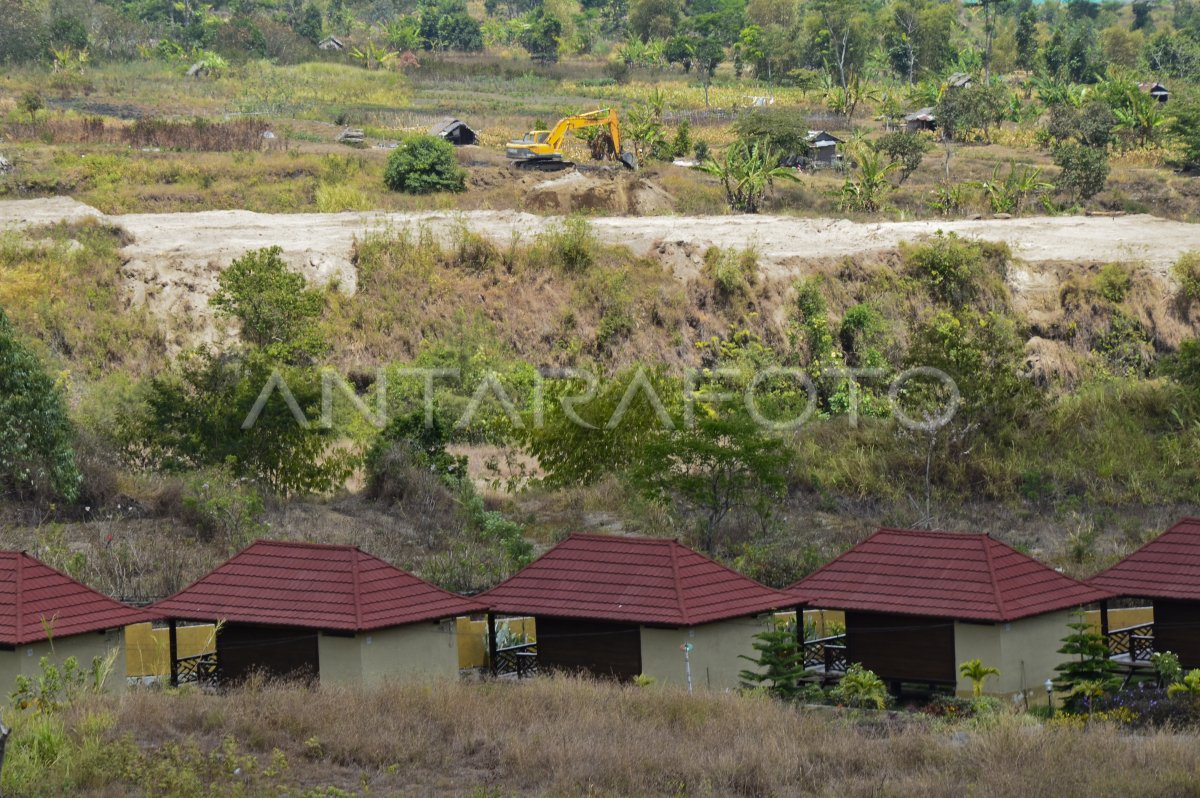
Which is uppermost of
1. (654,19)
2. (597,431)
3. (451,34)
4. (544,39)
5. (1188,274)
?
(654,19)

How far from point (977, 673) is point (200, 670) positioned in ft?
32.0

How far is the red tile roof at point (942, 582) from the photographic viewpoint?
69.1ft

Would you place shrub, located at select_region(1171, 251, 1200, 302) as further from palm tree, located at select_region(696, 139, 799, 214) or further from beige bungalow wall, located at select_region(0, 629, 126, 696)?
beige bungalow wall, located at select_region(0, 629, 126, 696)

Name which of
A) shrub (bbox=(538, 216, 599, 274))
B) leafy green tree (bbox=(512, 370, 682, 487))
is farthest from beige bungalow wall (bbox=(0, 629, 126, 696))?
→ shrub (bbox=(538, 216, 599, 274))

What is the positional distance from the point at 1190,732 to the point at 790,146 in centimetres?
4778

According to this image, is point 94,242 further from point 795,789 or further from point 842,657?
point 795,789

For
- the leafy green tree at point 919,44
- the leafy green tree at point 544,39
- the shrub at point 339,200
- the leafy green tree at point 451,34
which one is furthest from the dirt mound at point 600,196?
the leafy green tree at point 451,34

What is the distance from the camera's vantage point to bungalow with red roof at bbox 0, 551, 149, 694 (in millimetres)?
19672

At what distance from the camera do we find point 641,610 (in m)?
20.8

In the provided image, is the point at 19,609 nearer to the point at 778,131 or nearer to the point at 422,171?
the point at 422,171

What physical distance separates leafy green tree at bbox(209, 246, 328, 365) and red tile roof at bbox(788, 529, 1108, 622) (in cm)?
1827

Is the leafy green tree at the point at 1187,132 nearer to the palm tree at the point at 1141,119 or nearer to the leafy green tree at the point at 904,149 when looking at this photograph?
the palm tree at the point at 1141,119

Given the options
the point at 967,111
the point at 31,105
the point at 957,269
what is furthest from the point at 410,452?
the point at 967,111

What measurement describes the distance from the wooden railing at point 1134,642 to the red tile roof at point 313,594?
28.2ft
